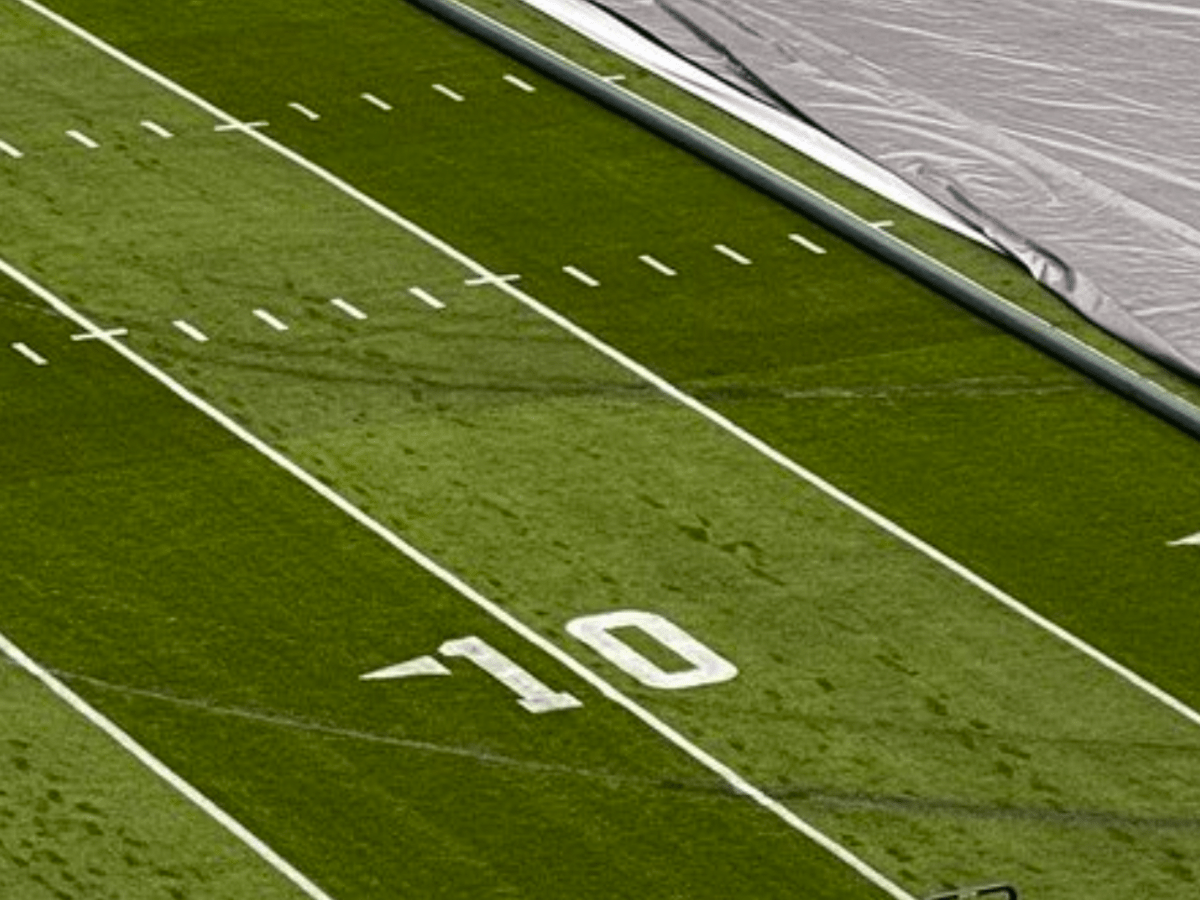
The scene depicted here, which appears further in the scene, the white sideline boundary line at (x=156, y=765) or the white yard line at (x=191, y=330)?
the white yard line at (x=191, y=330)

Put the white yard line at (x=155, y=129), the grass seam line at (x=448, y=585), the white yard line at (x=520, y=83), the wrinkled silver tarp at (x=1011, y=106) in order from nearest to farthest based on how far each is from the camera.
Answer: the grass seam line at (x=448, y=585) → the wrinkled silver tarp at (x=1011, y=106) → the white yard line at (x=155, y=129) → the white yard line at (x=520, y=83)

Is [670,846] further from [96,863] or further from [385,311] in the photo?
[385,311]

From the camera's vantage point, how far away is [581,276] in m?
22.7

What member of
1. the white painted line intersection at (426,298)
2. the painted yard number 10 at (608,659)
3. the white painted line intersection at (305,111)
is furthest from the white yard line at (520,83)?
the painted yard number 10 at (608,659)

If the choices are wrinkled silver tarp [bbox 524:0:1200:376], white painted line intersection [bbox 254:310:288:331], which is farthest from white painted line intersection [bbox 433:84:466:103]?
white painted line intersection [bbox 254:310:288:331]

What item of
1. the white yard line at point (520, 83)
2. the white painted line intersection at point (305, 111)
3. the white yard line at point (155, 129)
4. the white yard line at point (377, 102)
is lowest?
the white yard line at point (155, 129)

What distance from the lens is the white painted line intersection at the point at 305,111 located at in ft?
81.1

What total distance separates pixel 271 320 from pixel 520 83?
3912mm

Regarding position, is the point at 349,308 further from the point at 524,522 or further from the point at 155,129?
the point at 155,129

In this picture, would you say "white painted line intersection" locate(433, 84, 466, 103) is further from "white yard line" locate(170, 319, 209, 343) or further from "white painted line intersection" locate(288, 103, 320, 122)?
"white yard line" locate(170, 319, 209, 343)

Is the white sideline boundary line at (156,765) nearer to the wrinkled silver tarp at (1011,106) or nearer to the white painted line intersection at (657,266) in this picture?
the white painted line intersection at (657,266)

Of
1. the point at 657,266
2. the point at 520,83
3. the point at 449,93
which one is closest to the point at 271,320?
the point at 657,266

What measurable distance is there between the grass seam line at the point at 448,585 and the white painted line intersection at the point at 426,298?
1.39 feet

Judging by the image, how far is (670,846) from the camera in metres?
17.2
